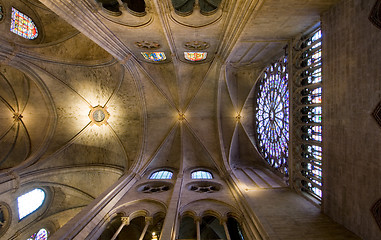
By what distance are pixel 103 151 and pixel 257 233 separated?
11.7m

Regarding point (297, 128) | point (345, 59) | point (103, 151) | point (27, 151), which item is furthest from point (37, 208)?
point (345, 59)

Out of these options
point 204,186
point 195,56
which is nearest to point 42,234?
point 204,186

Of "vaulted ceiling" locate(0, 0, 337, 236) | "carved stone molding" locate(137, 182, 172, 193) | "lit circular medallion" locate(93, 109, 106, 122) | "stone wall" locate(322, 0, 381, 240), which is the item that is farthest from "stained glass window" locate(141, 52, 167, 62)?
"stone wall" locate(322, 0, 381, 240)

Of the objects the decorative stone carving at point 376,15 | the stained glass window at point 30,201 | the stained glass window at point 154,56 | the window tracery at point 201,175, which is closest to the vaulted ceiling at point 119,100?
the stained glass window at point 154,56

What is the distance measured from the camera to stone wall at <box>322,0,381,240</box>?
Result: 16.0 feet

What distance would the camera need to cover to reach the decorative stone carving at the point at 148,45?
10105 millimetres

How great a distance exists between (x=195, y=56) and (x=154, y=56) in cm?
256

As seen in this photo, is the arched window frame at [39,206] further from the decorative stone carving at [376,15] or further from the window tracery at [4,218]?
the decorative stone carving at [376,15]

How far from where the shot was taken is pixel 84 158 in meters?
13.9

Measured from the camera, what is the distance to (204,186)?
1130cm

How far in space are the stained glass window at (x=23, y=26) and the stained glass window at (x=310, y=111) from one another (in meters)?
13.5

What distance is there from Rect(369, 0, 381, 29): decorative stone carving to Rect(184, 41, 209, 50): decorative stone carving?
665 cm

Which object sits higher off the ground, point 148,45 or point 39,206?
point 148,45

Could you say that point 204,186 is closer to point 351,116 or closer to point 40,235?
point 351,116
